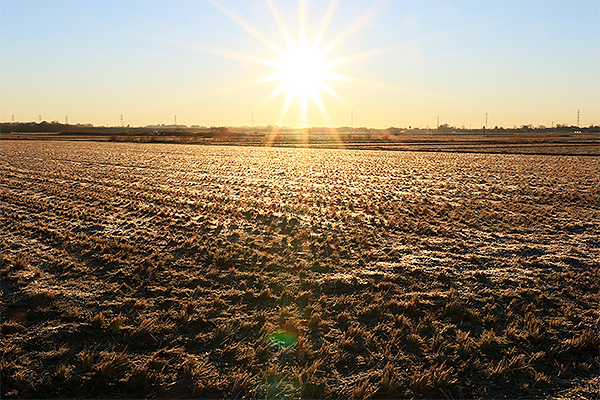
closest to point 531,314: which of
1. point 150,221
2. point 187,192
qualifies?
point 150,221

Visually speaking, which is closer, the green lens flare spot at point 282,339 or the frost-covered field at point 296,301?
the frost-covered field at point 296,301

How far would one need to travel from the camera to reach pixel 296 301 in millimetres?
7801

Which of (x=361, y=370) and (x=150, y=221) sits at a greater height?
(x=150, y=221)

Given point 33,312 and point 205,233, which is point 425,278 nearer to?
point 205,233

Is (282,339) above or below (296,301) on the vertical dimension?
below

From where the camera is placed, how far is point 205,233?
12.7m

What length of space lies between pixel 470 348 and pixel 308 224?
Result: 8.56 metres

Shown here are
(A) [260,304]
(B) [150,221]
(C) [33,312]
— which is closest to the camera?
(C) [33,312]

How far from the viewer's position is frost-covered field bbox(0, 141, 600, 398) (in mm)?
5406

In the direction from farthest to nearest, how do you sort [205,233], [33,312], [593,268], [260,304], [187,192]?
[187,192], [205,233], [593,268], [260,304], [33,312]

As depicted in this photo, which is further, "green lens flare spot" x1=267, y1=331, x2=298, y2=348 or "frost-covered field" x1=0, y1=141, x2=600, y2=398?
"green lens flare spot" x1=267, y1=331, x2=298, y2=348

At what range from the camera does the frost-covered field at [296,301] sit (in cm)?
541

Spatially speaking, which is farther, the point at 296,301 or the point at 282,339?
the point at 296,301

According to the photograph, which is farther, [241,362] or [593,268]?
[593,268]
